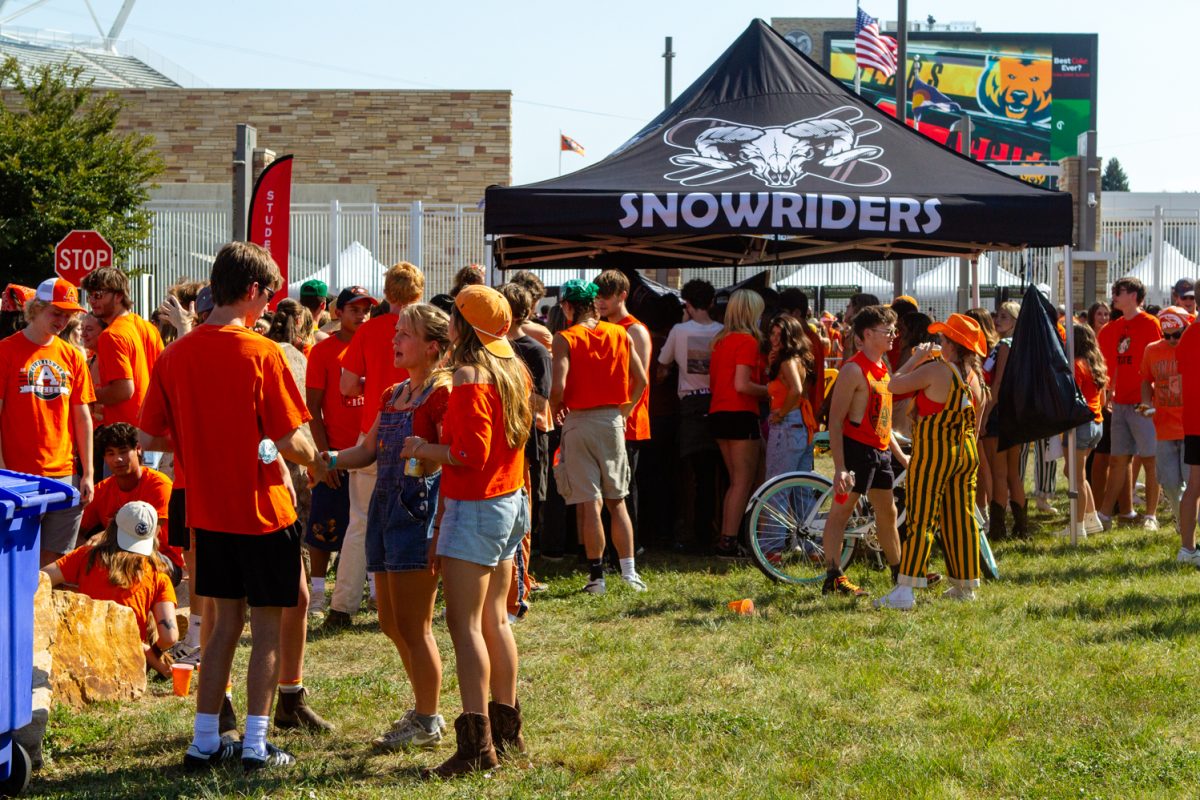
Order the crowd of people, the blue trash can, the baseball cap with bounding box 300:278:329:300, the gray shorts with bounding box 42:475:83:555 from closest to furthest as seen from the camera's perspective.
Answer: the blue trash can < the crowd of people < the gray shorts with bounding box 42:475:83:555 < the baseball cap with bounding box 300:278:329:300

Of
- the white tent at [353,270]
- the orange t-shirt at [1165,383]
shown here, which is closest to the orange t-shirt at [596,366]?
the orange t-shirt at [1165,383]

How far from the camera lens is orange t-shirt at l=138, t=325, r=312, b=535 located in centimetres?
442

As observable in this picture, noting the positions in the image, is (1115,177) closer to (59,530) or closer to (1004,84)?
(1004,84)

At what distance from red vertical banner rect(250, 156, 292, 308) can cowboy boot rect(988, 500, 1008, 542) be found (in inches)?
332

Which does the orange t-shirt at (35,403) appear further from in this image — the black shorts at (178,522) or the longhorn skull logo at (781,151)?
the longhorn skull logo at (781,151)

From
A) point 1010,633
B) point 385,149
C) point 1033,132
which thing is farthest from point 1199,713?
point 1033,132

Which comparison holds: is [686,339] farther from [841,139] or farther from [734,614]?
[734,614]

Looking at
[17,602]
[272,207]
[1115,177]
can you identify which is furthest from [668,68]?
[1115,177]

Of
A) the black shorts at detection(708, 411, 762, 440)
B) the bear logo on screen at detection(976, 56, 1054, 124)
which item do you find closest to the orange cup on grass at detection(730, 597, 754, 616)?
the black shorts at detection(708, 411, 762, 440)

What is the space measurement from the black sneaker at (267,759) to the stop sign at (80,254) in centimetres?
1129

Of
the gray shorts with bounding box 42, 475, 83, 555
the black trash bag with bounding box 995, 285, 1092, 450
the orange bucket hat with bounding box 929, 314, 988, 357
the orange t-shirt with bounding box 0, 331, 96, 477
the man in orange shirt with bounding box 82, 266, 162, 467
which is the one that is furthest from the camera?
the black trash bag with bounding box 995, 285, 1092, 450

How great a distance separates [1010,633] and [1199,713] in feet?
4.90

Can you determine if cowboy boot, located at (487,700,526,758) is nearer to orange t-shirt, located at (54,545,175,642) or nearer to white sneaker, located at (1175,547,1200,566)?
orange t-shirt, located at (54,545,175,642)

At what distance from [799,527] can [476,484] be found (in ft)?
14.0
